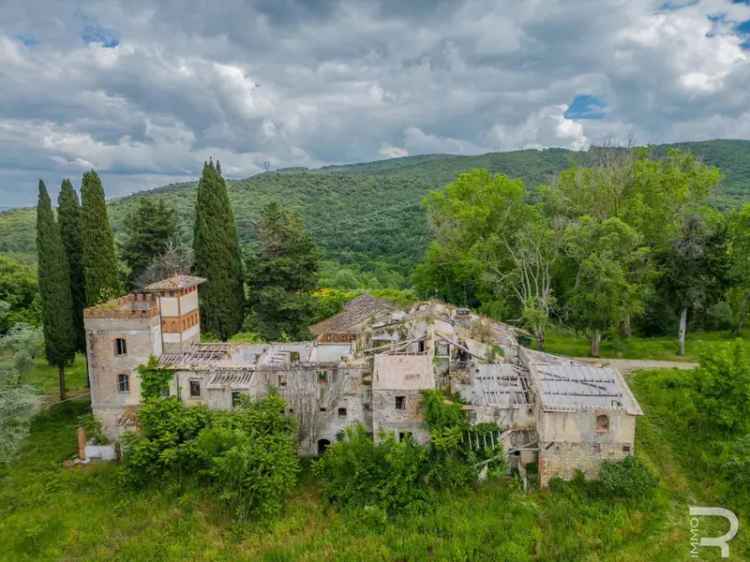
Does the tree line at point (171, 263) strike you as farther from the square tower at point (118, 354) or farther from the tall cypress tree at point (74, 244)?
the square tower at point (118, 354)

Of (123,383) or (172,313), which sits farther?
(172,313)

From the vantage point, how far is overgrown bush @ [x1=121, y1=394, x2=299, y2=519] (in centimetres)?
1981

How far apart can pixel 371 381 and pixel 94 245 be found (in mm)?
19178

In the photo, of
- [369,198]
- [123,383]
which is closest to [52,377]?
[123,383]

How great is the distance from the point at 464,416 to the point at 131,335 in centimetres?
1515

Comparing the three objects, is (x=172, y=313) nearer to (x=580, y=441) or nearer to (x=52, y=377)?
(x=52, y=377)

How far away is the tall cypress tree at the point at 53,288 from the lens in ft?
96.0

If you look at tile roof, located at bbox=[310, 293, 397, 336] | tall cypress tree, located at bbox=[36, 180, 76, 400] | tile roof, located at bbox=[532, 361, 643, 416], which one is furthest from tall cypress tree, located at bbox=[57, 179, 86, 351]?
tile roof, located at bbox=[532, 361, 643, 416]

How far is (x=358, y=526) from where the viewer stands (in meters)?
19.2

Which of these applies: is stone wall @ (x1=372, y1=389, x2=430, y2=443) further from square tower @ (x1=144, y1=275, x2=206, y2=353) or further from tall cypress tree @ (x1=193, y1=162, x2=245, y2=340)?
tall cypress tree @ (x1=193, y1=162, x2=245, y2=340)

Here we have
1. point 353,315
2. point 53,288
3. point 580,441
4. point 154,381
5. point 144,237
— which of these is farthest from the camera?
point 353,315

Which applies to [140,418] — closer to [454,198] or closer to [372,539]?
[372,539]

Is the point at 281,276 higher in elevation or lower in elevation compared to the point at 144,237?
lower

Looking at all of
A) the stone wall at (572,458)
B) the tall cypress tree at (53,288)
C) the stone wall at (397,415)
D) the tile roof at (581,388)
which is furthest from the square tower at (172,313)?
the stone wall at (572,458)
